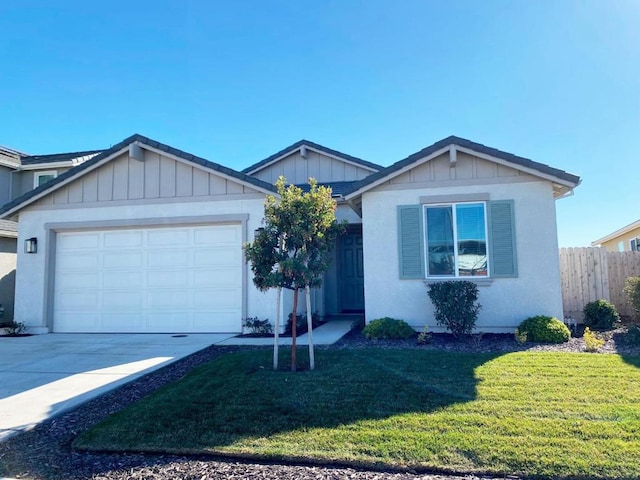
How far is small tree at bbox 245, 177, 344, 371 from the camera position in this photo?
5.94 m

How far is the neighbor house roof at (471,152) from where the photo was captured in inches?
335

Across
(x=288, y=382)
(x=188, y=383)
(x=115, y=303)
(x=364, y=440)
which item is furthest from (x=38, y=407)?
(x=115, y=303)

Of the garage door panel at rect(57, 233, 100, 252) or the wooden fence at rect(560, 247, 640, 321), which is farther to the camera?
the garage door panel at rect(57, 233, 100, 252)

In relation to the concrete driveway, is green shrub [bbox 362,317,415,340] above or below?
above

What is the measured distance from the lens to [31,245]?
35.0 ft

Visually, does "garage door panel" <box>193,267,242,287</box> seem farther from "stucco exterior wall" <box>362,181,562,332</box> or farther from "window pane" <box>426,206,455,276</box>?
"window pane" <box>426,206,455,276</box>

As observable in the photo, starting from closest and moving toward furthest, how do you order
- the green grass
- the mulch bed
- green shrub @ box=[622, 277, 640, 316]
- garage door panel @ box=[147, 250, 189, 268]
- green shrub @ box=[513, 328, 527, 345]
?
the mulch bed
the green grass
green shrub @ box=[513, 328, 527, 345]
green shrub @ box=[622, 277, 640, 316]
garage door panel @ box=[147, 250, 189, 268]

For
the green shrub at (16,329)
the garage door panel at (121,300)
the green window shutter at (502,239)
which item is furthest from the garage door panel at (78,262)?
the green window shutter at (502,239)

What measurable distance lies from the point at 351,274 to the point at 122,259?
6.67 m

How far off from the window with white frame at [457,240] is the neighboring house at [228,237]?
0.02m

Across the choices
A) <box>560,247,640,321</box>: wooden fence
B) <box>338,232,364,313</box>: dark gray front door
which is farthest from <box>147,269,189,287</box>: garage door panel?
<box>560,247,640,321</box>: wooden fence

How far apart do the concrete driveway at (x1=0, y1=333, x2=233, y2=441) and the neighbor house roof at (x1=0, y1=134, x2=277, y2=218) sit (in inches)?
138

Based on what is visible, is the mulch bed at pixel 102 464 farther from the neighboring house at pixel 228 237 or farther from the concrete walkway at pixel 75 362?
the neighboring house at pixel 228 237

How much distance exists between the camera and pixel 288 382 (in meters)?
5.52
